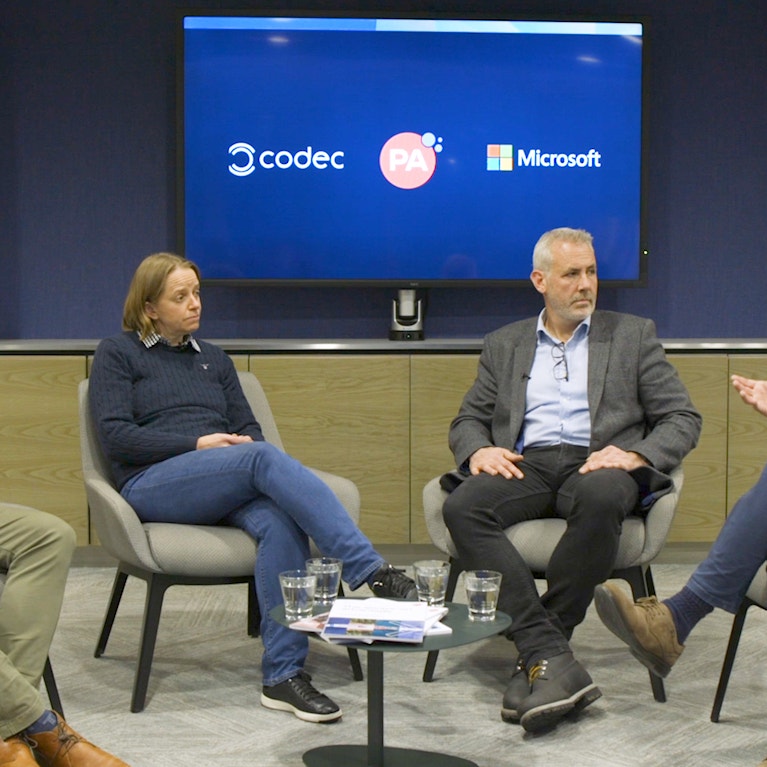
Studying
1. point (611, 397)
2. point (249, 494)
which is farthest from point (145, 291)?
point (611, 397)

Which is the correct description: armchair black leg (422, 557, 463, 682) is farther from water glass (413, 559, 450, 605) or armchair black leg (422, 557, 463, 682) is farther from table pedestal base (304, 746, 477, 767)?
water glass (413, 559, 450, 605)

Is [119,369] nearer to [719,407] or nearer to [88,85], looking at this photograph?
[88,85]

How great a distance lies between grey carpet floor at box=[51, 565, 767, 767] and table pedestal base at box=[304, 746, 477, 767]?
0.05 meters

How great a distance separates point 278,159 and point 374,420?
1.14 m

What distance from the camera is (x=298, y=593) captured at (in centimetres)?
237

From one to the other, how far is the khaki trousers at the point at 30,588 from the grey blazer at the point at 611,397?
1.20 meters

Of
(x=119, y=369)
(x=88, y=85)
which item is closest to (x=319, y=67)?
(x=88, y=85)

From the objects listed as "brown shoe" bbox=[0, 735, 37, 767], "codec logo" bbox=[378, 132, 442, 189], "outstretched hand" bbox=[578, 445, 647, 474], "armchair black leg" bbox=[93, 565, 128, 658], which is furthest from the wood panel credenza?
"brown shoe" bbox=[0, 735, 37, 767]

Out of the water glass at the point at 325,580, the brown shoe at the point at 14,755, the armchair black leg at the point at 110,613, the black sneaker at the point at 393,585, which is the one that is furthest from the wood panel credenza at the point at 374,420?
the brown shoe at the point at 14,755

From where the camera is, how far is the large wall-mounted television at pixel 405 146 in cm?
467

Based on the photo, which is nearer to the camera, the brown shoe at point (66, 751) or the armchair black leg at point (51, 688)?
the brown shoe at point (66, 751)

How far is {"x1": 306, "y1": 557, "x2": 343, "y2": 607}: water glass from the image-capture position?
2449 mm

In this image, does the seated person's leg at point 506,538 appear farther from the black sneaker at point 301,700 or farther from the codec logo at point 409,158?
the codec logo at point 409,158

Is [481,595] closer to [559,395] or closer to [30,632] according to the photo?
[30,632]
